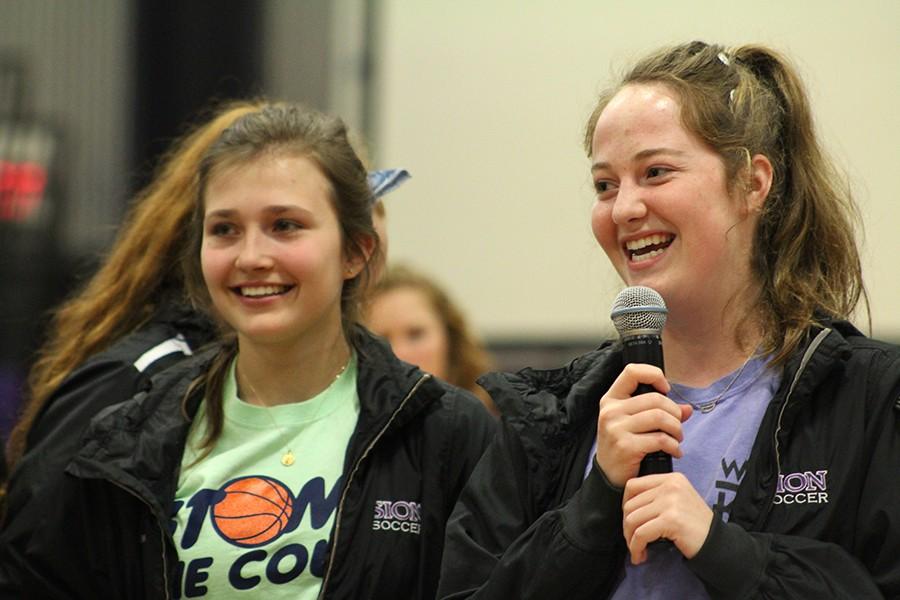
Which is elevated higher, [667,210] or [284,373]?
[667,210]

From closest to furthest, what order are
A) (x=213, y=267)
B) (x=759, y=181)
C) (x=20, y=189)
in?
1. (x=759, y=181)
2. (x=213, y=267)
3. (x=20, y=189)

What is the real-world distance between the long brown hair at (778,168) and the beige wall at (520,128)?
3355 mm

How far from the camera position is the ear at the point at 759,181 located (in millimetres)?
2062

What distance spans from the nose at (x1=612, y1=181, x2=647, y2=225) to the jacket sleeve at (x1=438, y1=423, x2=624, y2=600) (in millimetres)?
355

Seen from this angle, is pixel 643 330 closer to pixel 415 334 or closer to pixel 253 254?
pixel 253 254

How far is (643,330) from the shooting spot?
182cm

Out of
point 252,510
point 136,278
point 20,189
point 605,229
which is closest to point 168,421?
point 252,510

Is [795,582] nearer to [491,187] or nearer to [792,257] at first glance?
[792,257]

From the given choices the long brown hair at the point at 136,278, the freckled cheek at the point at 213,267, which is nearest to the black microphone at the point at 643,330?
the freckled cheek at the point at 213,267

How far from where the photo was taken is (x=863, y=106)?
5.38m

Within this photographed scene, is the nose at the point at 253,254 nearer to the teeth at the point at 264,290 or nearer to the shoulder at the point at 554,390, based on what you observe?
the teeth at the point at 264,290

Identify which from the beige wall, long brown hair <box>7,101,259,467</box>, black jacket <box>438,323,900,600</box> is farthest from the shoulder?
the beige wall

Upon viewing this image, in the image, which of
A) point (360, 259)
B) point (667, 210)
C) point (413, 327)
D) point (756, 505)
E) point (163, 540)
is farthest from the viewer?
point (413, 327)

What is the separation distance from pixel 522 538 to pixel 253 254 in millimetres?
723
